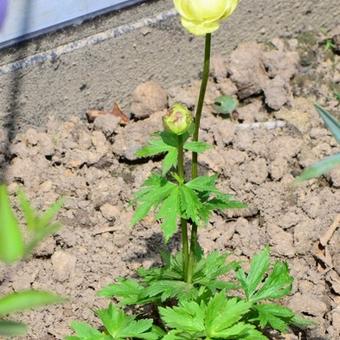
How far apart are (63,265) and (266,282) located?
0.57 metres

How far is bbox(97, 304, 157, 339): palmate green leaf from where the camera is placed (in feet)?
5.76

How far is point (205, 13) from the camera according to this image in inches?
57.6

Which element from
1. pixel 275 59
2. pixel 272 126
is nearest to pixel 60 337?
pixel 272 126

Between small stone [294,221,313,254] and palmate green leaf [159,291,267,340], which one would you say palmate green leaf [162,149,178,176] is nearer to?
palmate green leaf [159,291,267,340]

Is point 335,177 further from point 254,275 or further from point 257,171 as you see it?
point 254,275

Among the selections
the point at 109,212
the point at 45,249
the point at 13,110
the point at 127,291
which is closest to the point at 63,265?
the point at 45,249

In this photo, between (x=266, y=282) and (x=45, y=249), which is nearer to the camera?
(x=266, y=282)

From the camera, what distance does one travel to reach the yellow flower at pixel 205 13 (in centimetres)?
146

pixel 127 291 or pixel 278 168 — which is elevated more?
pixel 278 168

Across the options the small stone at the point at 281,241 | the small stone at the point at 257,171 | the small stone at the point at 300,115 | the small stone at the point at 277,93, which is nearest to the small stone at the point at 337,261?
the small stone at the point at 281,241

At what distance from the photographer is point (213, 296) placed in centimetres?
175

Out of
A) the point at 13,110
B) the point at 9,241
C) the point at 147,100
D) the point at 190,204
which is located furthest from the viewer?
the point at 147,100

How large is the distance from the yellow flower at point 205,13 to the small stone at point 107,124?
39.0 inches

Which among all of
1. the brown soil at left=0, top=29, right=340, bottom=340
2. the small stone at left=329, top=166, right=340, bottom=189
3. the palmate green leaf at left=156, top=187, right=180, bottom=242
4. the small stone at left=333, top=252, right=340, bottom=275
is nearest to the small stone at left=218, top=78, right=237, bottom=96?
the brown soil at left=0, top=29, right=340, bottom=340
